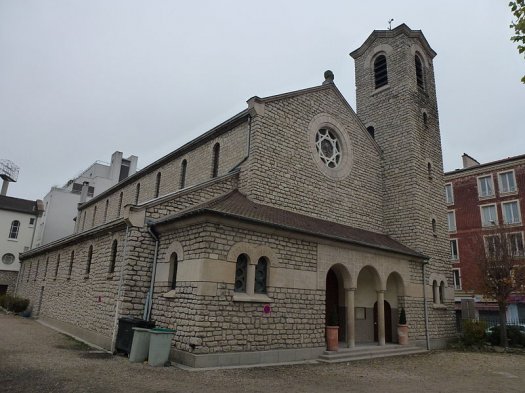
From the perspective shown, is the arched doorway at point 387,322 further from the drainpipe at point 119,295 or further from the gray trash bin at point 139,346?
the drainpipe at point 119,295

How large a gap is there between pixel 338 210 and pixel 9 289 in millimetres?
31262

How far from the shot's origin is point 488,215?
32375mm

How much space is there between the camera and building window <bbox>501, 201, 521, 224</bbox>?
3080cm

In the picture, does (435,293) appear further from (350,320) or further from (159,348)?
(159,348)

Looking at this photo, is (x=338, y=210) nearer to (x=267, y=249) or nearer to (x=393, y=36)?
(x=267, y=249)

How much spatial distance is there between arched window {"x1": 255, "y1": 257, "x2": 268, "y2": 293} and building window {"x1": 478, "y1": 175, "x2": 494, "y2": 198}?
28014 mm

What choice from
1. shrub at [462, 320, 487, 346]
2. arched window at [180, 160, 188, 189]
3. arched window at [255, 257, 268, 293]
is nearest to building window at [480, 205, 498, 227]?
shrub at [462, 320, 487, 346]

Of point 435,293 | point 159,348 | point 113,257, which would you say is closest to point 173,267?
point 159,348

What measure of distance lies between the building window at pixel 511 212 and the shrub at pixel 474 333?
16903 mm

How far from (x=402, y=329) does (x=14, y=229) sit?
119ft

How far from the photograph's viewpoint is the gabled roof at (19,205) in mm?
37281

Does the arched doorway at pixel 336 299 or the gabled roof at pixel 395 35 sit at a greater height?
the gabled roof at pixel 395 35

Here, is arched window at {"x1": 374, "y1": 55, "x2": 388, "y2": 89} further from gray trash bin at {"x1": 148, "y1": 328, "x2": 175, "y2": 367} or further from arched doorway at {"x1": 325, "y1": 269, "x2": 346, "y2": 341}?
gray trash bin at {"x1": 148, "y1": 328, "x2": 175, "y2": 367}

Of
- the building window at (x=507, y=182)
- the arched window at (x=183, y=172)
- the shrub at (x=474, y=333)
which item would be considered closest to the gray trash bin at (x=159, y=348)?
the arched window at (x=183, y=172)
